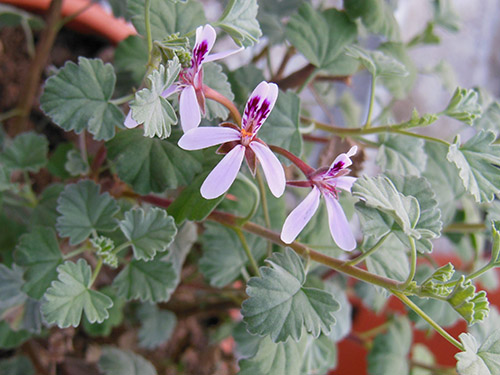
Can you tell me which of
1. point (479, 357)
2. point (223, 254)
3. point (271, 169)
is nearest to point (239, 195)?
point (223, 254)

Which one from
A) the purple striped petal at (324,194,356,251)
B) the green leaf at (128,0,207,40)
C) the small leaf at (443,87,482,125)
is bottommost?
the purple striped petal at (324,194,356,251)

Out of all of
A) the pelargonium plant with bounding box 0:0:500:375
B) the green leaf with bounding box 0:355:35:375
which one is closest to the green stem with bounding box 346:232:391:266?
the pelargonium plant with bounding box 0:0:500:375

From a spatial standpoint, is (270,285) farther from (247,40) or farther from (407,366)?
(407,366)

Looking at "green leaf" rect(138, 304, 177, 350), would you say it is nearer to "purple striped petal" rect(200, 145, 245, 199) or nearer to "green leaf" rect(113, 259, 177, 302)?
"green leaf" rect(113, 259, 177, 302)

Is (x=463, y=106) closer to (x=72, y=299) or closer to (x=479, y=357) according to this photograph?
(x=479, y=357)

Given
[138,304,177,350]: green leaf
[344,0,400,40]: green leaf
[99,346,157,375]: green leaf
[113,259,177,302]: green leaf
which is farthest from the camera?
[138,304,177,350]: green leaf
